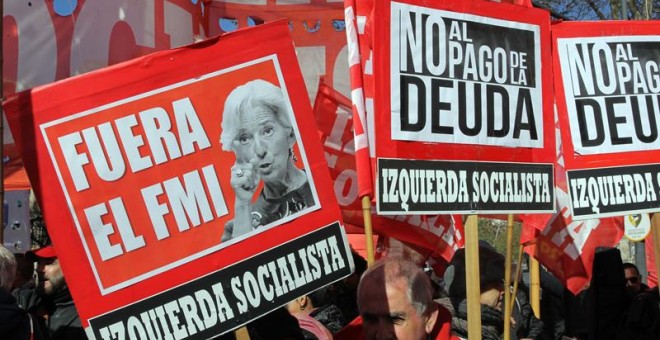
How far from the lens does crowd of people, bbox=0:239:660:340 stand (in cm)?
351

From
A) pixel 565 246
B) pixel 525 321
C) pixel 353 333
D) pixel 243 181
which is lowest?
pixel 525 321

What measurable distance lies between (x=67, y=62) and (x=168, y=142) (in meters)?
2.54


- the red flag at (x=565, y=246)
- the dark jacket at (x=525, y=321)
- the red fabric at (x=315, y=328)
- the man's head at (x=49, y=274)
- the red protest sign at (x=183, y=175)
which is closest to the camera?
the red protest sign at (x=183, y=175)

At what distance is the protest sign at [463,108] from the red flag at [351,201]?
2169 millimetres

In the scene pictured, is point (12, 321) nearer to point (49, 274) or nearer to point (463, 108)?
point (49, 274)

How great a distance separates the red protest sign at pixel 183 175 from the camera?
323cm

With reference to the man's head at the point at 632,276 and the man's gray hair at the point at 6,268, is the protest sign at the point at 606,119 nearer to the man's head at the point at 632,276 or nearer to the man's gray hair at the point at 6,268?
the man's gray hair at the point at 6,268

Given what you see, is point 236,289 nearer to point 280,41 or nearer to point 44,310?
point 280,41

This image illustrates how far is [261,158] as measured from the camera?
3.45 meters

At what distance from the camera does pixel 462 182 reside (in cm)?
437

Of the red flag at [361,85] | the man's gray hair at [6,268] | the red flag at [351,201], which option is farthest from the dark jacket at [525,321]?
the man's gray hair at [6,268]

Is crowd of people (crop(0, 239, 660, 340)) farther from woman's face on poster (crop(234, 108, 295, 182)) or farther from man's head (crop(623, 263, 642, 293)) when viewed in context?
woman's face on poster (crop(234, 108, 295, 182))

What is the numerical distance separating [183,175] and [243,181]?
0.67 ft

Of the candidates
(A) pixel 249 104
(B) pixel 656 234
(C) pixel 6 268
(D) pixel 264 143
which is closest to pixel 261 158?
(D) pixel 264 143
